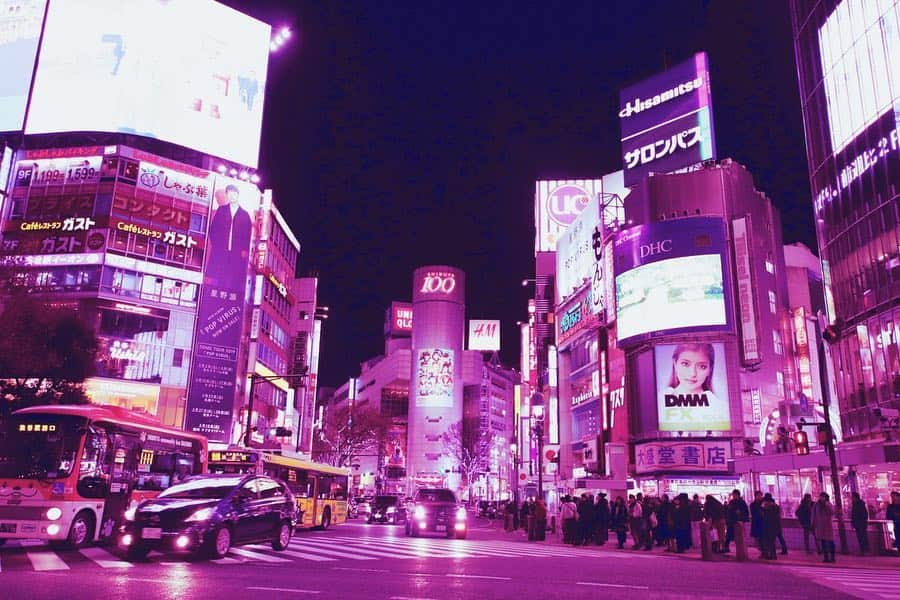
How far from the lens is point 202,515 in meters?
13.3

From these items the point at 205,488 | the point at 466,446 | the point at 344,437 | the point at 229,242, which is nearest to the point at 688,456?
the point at 205,488

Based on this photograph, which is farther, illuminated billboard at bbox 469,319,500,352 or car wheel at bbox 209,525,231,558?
illuminated billboard at bbox 469,319,500,352

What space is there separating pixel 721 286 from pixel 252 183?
37.7 metres

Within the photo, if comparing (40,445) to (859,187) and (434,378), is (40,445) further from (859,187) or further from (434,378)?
(434,378)

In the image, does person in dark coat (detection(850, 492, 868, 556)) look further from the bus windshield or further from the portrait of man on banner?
the portrait of man on banner

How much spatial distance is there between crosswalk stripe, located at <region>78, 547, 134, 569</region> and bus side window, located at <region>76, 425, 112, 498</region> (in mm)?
1285

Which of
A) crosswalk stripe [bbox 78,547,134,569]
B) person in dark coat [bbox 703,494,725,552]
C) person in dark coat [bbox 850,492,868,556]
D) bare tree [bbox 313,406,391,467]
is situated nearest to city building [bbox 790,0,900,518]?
person in dark coat [bbox 850,492,868,556]

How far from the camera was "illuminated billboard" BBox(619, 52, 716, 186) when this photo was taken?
50281 millimetres

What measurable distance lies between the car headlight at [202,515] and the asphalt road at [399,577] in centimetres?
77

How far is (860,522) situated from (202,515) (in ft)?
57.1

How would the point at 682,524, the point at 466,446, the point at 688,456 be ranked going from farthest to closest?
1. the point at 466,446
2. the point at 688,456
3. the point at 682,524

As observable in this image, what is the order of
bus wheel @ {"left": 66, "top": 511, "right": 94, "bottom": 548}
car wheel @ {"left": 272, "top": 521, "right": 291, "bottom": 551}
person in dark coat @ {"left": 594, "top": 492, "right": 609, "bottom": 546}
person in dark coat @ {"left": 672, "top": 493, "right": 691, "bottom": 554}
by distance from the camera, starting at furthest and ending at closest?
person in dark coat @ {"left": 594, "top": 492, "right": 609, "bottom": 546}
person in dark coat @ {"left": 672, "top": 493, "right": 691, "bottom": 554}
car wheel @ {"left": 272, "top": 521, "right": 291, "bottom": 551}
bus wheel @ {"left": 66, "top": 511, "right": 94, "bottom": 548}

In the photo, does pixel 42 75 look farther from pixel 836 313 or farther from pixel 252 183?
pixel 836 313

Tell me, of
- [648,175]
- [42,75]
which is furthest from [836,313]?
[42,75]
